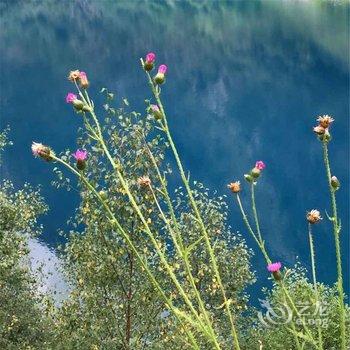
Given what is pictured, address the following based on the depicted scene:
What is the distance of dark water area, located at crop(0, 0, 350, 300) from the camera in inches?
2820

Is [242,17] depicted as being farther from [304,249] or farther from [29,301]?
[29,301]

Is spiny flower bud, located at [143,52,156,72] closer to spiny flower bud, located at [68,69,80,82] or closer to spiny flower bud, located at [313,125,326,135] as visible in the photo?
spiny flower bud, located at [68,69,80,82]

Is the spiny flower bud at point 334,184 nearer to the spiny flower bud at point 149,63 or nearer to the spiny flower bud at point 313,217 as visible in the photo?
the spiny flower bud at point 313,217

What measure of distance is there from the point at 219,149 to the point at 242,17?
2562 inches

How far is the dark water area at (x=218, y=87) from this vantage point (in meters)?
71.6

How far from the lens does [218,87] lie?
106m

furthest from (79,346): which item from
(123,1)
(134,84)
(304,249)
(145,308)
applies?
(123,1)

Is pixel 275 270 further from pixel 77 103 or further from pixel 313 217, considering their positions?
pixel 77 103

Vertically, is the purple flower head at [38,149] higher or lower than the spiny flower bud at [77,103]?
lower

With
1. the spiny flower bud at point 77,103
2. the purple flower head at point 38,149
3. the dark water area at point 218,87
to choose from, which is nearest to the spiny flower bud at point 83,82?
the spiny flower bud at point 77,103

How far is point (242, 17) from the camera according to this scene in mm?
143000

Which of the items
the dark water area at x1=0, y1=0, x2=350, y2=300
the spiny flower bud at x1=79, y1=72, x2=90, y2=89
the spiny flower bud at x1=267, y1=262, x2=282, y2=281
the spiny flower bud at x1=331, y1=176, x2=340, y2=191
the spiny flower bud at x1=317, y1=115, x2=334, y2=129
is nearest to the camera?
the spiny flower bud at x1=267, y1=262, x2=282, y2=281

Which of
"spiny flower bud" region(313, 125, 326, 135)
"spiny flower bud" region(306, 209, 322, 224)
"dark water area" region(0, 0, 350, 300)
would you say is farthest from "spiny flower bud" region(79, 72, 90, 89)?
"dark water area" region(0, 0, 350, 300)

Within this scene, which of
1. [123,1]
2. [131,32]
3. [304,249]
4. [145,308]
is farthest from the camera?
[123,1]
